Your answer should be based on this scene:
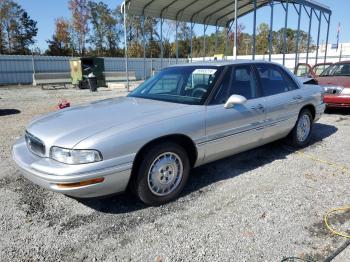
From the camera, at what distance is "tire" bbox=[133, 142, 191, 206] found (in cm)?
325

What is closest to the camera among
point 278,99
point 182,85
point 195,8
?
point 182,85

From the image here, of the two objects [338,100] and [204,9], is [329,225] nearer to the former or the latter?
[338,100]

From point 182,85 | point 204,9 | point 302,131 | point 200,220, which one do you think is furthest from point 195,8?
point 200,220

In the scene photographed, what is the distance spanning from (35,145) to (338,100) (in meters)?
7.78

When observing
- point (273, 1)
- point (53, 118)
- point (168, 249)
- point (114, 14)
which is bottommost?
point (168, 249)

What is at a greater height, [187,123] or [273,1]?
[273,1]

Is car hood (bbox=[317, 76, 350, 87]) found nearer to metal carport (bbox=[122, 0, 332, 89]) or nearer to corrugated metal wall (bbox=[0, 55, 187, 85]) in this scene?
metal carport (bbox=[122, 0, 332, 89])

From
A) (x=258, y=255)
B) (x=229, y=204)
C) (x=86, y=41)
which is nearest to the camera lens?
(x=258, y=255)

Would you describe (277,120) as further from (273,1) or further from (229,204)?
(273,1)

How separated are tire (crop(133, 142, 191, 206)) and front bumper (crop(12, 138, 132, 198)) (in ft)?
0.69

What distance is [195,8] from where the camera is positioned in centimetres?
1608

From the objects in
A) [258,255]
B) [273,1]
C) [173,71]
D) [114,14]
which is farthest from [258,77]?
[114,14]

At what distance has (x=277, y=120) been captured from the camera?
474 centimetres

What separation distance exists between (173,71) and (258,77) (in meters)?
1.27
